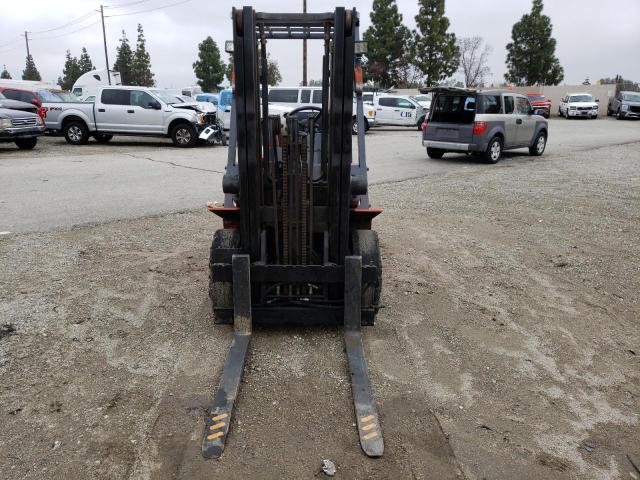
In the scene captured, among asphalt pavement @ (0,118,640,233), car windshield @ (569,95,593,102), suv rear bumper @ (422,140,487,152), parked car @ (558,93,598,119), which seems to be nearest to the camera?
asphalt pavement @ (0,118,640,233)

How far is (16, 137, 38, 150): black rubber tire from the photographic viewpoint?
16938mm

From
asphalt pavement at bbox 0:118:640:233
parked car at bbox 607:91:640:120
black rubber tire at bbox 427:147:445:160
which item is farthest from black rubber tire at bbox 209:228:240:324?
parked car at bbox 607:91:640:120

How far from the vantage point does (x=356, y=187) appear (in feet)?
14.1

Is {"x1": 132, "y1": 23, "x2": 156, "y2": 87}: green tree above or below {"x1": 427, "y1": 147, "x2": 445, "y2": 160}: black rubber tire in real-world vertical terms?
above

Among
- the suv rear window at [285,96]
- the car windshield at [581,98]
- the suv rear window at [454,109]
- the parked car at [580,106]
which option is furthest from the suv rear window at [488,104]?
the car windshield at [581,98]

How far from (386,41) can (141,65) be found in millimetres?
27666

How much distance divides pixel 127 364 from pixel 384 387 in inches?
73.2

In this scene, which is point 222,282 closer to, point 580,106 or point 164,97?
point 164,97

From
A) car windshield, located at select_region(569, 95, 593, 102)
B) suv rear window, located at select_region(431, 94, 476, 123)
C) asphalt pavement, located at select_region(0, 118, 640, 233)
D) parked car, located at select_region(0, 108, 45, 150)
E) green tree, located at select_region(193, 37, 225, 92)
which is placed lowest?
asphalt pavement, located at select_region(0, 118, 640, 233)

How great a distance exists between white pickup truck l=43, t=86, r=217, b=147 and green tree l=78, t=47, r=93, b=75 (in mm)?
62198

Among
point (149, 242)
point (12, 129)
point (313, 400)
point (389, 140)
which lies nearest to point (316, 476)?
point (313, 400)

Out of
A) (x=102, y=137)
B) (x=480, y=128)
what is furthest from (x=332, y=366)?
(x=102, y=137)

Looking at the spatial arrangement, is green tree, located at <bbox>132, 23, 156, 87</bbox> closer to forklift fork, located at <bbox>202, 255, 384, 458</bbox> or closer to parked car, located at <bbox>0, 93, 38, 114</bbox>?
parked car, located at <bbox>0, 93, 38, 114</bbox>

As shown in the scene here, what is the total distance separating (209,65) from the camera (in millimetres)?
58125
